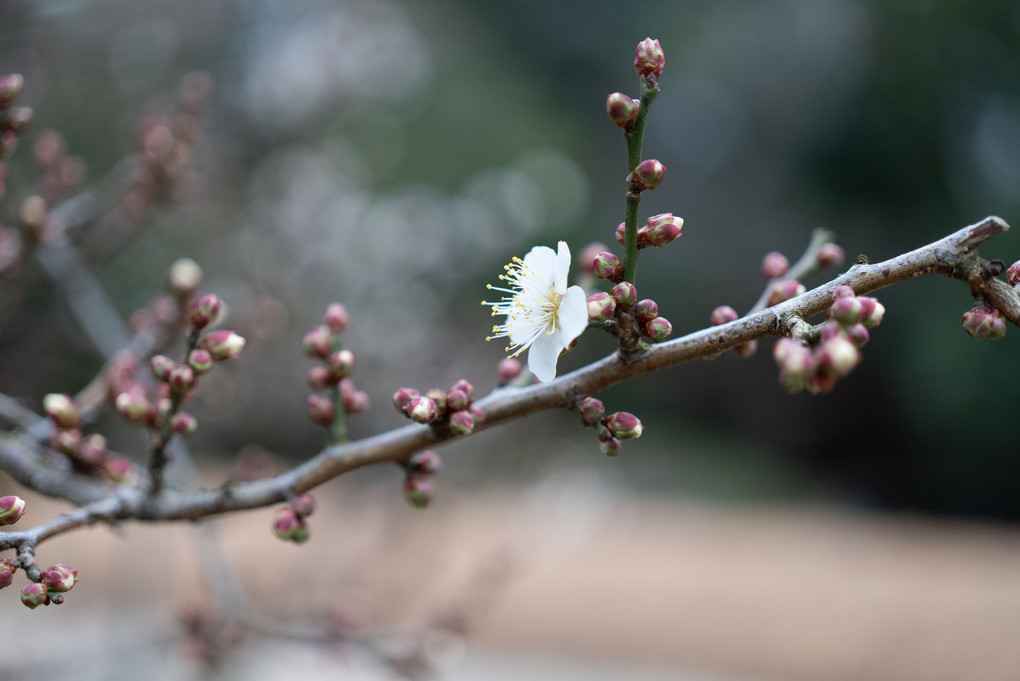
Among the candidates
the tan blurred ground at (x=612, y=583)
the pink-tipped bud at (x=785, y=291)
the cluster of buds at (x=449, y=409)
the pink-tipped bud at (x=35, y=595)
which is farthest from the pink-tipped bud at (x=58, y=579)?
the tan blurred ground at (x=612, y=583)

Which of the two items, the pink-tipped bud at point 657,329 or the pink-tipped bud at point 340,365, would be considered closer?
the pink-tipped bud at point 657,329

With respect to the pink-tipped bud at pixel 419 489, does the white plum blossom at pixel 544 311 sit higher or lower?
higher

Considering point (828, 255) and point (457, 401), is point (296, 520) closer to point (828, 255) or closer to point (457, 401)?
point (457, 401)

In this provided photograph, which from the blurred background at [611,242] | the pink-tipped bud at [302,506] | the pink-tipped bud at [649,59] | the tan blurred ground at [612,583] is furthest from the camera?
the blurred background at [611,242]

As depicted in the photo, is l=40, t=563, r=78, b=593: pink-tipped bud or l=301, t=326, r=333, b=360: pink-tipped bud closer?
l=40, t=563, r=78, b=593: pink-tipped bud

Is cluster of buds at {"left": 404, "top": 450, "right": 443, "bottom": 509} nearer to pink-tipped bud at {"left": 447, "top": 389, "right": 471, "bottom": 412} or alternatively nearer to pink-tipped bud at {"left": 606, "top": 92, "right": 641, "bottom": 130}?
pink-tipped bud at {"left": 447, "top": 389, "right": 471, "bottom": 412}

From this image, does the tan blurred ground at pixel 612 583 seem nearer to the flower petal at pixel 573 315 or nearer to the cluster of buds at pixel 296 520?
the cluster of buds at pixel 296 520

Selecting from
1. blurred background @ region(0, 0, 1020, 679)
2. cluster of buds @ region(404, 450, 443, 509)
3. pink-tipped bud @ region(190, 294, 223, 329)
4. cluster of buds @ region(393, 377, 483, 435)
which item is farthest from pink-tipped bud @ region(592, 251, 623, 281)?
blurred background @ region(0, 0, 1020, 679)
